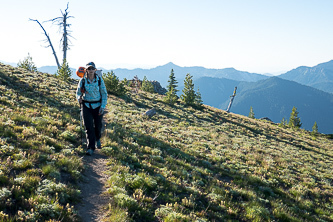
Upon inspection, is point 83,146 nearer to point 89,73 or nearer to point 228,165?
point 89,73

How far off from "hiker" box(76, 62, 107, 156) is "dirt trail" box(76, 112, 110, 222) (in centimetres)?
67

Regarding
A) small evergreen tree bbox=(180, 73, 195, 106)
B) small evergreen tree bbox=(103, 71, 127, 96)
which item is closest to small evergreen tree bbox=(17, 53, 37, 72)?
small evergreen tree bbox=(103, 71, 127, 96)

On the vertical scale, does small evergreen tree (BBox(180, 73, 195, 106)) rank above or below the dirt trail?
above

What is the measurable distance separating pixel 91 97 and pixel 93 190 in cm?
329

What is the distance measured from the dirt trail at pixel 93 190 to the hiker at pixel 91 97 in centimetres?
67

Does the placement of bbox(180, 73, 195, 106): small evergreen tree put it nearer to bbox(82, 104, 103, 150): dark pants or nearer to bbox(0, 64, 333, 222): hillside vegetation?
bbox(0, 64, 333, 222): hillside vegetation

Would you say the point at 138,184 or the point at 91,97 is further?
the point at 91,97

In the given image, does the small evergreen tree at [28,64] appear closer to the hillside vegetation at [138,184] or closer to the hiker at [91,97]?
the hillside vegetation at [138,184]

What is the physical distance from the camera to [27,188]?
183 inches

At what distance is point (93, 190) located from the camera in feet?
18.9

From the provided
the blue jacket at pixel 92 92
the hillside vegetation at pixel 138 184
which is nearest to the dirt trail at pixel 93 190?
the hillside vegetation at pixel 138 184

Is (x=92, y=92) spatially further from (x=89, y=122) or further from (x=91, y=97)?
(x=89, y=122)

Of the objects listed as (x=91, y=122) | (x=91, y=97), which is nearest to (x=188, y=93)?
(x=91, y=122)

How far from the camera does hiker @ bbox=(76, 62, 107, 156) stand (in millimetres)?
7309
